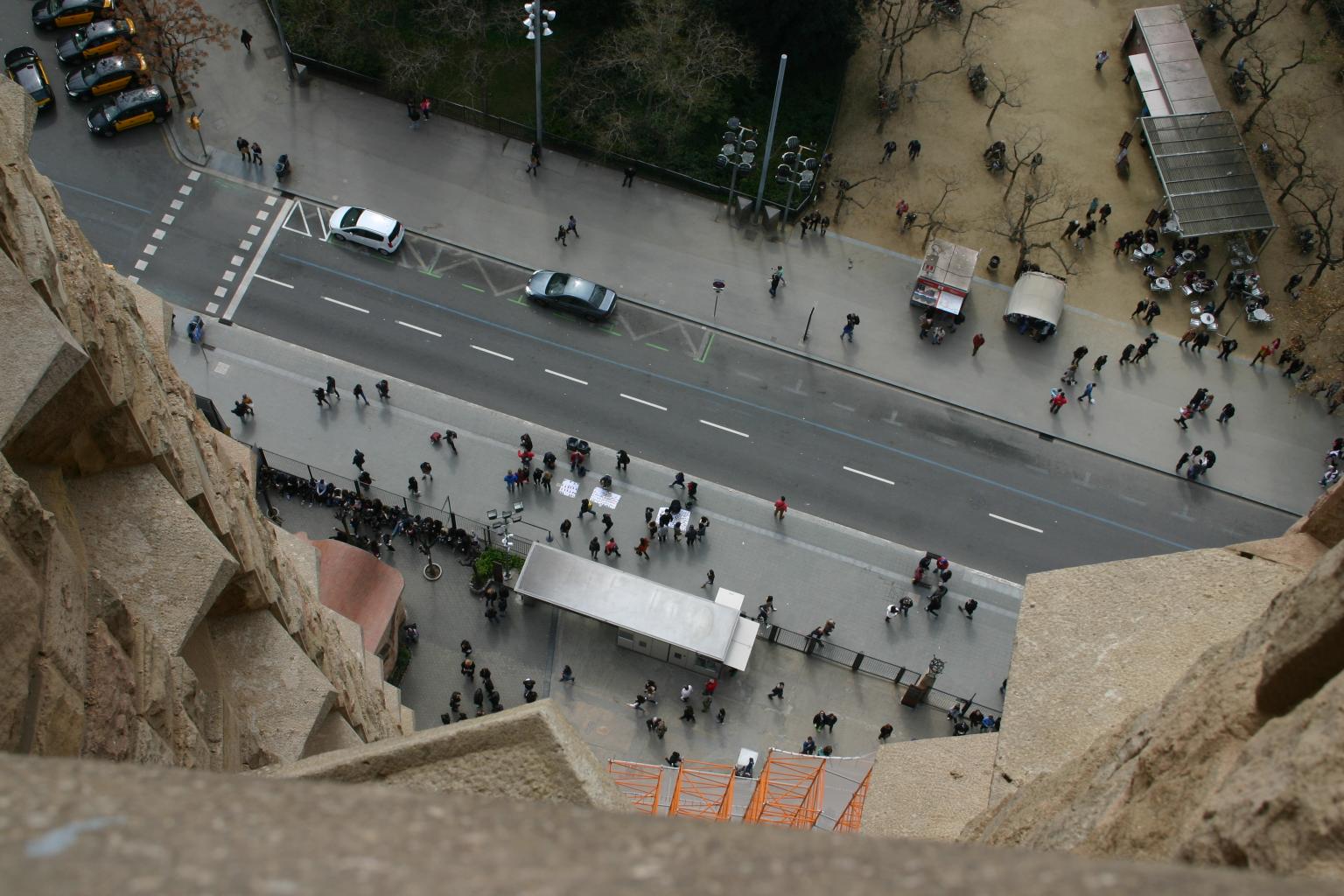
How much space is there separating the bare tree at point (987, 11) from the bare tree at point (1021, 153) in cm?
641

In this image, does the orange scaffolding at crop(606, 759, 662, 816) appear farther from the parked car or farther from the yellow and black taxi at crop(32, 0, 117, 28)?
the yellow and black taxi at crop(32, 0, 117, 28)

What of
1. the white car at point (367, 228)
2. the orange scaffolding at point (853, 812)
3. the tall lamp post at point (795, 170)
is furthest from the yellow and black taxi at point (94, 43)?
the orange scaffolding at point (853, 812)

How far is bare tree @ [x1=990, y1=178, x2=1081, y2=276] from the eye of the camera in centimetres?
5106

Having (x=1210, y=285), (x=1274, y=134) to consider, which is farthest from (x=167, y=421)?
(x=1274, y=134)

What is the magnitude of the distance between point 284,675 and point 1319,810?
1563cm

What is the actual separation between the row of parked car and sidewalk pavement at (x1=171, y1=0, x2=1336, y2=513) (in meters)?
2.07

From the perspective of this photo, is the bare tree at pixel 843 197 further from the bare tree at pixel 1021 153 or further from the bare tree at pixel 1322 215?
the bare tree at pixel 1322 215

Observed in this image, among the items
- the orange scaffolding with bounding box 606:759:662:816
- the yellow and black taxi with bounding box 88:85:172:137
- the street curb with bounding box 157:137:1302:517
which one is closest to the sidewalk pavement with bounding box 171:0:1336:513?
the street curb with bounding box 157:137:1302:517

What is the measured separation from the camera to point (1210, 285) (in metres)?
50.8

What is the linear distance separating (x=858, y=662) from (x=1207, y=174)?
1146 inches

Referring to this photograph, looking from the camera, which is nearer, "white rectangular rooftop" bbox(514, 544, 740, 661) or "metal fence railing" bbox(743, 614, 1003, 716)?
"white rectangular rooftop" bbox(514, 544, 740, 661)

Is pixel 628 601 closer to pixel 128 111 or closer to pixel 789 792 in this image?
pixel 789 792

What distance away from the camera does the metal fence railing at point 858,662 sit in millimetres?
40562

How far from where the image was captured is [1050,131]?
5541 cm
